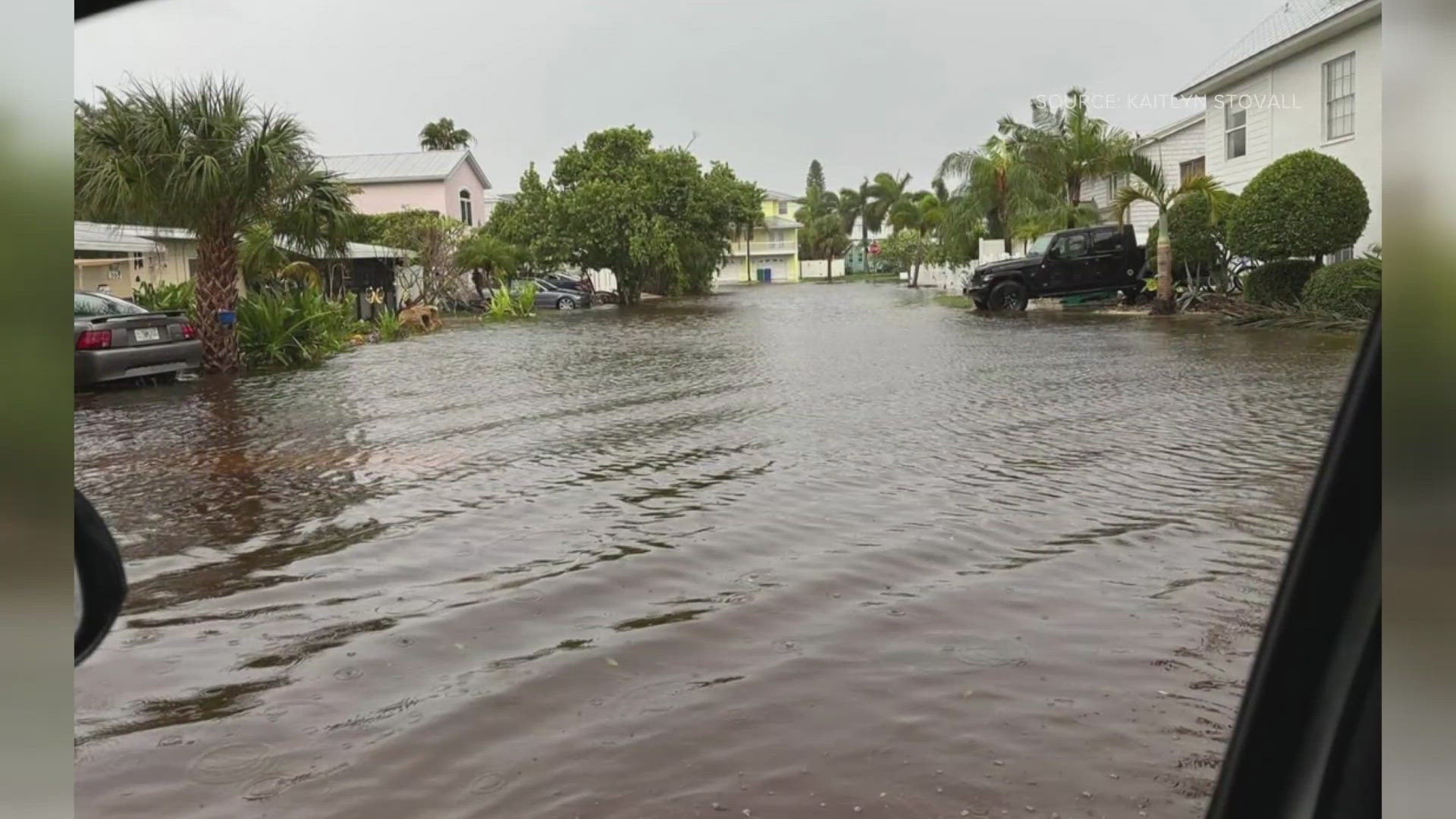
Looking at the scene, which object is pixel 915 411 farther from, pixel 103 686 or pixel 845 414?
pixel 103 686

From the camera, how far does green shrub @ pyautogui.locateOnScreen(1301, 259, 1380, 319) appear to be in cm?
1476

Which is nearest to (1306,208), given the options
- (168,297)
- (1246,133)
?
(1246,133)

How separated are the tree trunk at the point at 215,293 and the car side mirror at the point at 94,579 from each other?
15875mm

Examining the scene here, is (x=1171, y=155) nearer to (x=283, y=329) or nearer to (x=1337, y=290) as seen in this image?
(x=1337, y=290)

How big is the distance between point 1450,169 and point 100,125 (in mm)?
16125

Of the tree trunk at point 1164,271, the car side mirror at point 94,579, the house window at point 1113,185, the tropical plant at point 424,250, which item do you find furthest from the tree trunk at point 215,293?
the house window at point 1113,185

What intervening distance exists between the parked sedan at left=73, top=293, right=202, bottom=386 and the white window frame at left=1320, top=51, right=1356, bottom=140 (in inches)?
628

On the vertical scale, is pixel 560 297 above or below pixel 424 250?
below

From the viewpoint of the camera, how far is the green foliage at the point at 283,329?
16922 mm

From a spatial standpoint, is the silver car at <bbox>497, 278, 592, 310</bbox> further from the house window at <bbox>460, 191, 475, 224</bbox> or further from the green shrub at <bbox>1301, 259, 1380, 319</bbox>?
the green shrub at <bbox>1301, 259, 1380, 319</bbox>

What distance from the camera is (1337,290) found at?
15453 millimetres

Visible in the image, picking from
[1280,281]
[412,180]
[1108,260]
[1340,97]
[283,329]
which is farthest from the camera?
[412,180]

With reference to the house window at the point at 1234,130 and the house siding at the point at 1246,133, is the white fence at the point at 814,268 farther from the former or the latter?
the house window at the point at 1234,130

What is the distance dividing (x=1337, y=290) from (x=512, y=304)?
20083mm
